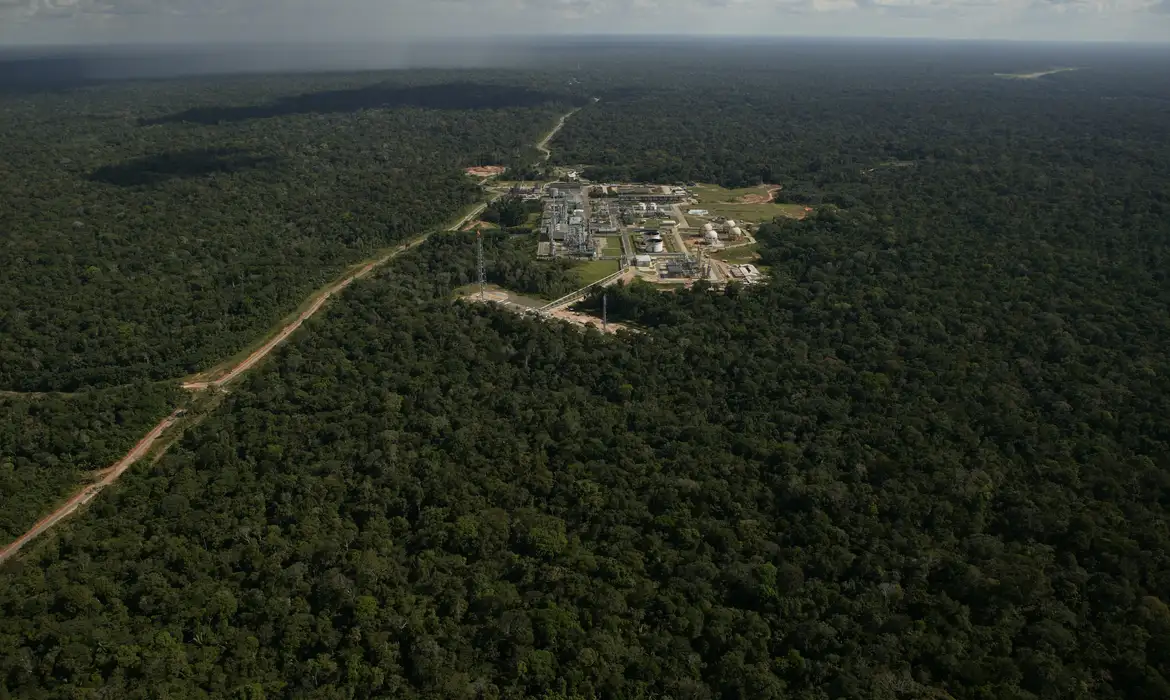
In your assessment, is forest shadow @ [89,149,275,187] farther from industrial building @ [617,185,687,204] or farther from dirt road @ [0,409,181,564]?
dirt road @ [0,409,181,564]

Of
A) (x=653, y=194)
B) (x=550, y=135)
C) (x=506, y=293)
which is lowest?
(x=506, y=293)

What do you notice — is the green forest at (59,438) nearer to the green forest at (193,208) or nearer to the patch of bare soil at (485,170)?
the green forest at (193,208)

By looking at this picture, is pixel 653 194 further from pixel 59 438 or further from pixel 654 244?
pixel 59 438

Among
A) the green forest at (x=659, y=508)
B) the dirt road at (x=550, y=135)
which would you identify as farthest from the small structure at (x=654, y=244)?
the dirt road at (x=550, y=135)

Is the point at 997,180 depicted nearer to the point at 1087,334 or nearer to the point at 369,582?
the point at 1087,334

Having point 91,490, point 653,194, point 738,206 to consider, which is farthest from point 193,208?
point 738,206

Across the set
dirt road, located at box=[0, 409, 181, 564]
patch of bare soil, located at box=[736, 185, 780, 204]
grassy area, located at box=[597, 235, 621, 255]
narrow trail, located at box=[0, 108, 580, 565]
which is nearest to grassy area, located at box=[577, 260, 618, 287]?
grassy area, located at box=[597, 235, 621, 255]
